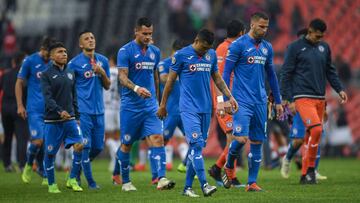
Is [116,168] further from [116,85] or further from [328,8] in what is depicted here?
[328,8]

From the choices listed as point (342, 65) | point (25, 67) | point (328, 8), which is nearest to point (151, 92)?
point (25, 67)

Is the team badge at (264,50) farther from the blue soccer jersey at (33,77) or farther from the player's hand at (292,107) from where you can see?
the blue soccer jersey at (33,77)

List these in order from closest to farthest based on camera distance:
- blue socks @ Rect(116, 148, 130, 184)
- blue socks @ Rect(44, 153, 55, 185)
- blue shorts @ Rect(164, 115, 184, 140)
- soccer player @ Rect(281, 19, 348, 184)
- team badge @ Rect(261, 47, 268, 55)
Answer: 1. team badge @ Rect(261, 47, 268, 55)
2. blue socks @ Rect(44, 153, 55, 185)
3. blue socks @ Rect(116, 148, 130, 184)
4. soccer player @ Rect(281, 19, 348, 184)
5. blue shorts @ Rect(164, 115, 184, 140)

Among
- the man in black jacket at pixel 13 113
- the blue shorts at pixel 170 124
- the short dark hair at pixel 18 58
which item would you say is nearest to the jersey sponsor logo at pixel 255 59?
the blue shorts at pixel 170 124

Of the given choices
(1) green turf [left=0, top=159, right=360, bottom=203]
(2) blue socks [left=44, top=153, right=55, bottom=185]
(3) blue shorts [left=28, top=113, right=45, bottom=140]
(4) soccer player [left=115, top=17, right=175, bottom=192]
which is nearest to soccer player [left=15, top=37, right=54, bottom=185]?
(3) blue shorts [left=28, top=113, right=45, bottom=140]

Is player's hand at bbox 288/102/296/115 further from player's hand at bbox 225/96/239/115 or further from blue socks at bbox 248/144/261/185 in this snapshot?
player's hand at bbox 225/96/239/115

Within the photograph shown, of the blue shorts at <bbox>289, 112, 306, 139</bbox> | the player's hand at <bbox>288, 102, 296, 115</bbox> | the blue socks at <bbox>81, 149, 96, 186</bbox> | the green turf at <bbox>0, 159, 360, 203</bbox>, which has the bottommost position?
the green turf at <bbox>0, 159, 360, 203</bbox>

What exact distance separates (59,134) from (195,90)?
2.61 metres

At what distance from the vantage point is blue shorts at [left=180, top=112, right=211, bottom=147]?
562 inches

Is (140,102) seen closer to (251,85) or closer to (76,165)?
(76,165)

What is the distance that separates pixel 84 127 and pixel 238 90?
2843 mm

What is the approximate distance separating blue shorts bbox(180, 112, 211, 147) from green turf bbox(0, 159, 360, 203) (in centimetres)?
83

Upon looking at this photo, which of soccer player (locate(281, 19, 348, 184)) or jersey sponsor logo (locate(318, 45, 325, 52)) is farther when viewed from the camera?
jersey sponsor logo (locate(318, 45, 325, 52))

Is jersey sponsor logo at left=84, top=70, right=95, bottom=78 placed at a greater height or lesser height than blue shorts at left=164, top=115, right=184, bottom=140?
greater
